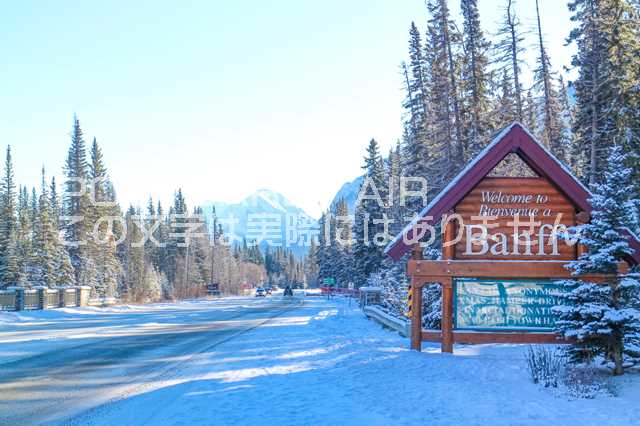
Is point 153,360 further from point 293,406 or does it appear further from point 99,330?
point 99,330

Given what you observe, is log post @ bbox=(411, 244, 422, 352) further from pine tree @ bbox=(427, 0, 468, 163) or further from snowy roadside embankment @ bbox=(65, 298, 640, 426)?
pine tree @ bbox=(427, 0, 468, 163)

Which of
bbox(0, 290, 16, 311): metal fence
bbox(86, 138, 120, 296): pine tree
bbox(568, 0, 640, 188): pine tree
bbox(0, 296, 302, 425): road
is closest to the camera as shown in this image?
bbox(0, 296, 302, 425): road

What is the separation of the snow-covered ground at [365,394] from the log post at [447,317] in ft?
1.11

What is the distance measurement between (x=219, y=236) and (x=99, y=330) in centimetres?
10829

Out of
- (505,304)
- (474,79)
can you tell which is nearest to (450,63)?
(474,79)

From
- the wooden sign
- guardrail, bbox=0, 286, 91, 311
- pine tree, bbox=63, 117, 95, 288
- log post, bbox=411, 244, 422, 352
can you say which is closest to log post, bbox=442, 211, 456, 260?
the wooden sign

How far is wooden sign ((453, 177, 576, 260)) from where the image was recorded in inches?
519

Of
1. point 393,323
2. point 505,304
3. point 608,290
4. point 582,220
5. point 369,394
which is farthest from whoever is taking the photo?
point 393,323

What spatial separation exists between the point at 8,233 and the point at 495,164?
59502mm

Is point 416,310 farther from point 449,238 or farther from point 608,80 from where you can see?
point 608,80

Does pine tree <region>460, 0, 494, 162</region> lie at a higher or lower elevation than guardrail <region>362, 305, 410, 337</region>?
higher

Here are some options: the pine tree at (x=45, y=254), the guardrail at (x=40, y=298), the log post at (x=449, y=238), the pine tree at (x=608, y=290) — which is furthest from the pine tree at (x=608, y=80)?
the pine tree at (x=45, y=254)

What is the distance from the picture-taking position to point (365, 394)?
30.6 feet

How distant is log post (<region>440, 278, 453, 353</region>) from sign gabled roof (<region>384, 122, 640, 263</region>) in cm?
121
